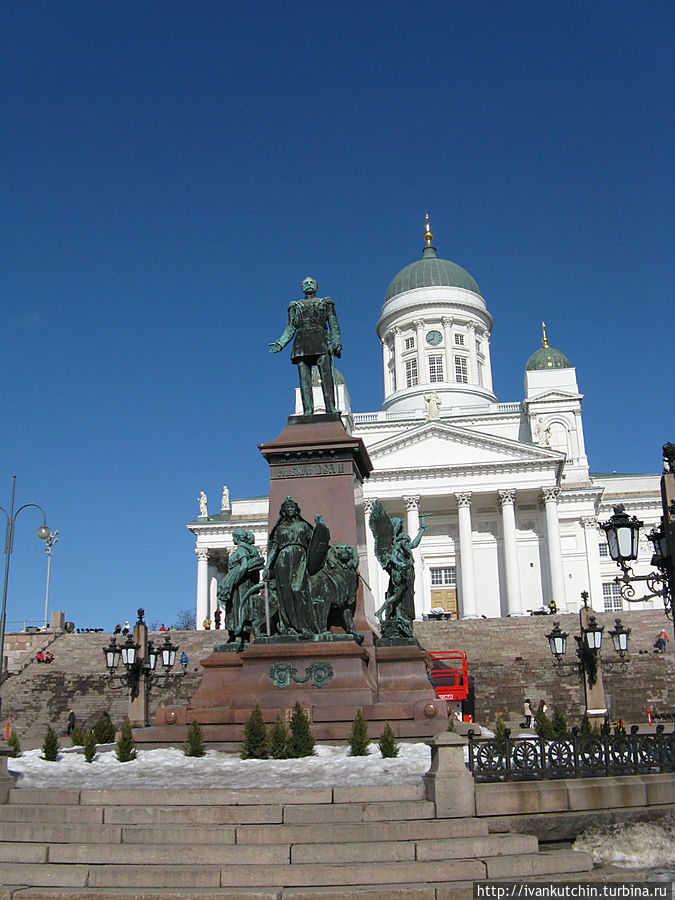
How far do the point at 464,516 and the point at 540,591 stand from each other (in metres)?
8.82

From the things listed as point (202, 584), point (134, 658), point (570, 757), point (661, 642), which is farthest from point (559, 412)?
point (570, 757)

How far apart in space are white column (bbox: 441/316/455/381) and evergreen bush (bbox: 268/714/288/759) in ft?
228

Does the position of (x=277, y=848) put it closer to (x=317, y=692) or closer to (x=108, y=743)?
(x=317, y=692)

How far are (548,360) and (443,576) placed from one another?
80.0ft

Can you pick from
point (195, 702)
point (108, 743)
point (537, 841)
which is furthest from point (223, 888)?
point (108, 743)

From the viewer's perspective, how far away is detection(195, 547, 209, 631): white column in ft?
218

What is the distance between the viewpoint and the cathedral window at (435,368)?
79.8 m

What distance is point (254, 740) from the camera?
1080 centimetres

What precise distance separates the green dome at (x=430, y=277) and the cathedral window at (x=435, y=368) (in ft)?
24.5

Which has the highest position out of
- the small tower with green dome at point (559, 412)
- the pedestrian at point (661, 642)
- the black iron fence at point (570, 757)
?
the small tower with green dome at point (559, 412)

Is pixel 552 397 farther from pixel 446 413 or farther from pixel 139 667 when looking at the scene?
pixel 139 667

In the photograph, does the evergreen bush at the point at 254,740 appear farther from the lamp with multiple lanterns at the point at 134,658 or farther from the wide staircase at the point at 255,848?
the lamp with multiple lanterns at the point at 134,658

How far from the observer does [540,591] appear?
209 ft

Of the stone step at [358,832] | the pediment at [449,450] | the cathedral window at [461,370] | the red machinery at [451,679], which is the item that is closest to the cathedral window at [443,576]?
the pediment at [449,450]
